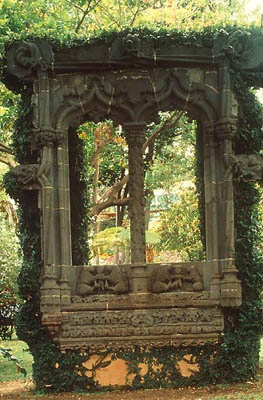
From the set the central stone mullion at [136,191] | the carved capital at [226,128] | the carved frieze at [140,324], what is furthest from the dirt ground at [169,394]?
the carved capital at [226,128]

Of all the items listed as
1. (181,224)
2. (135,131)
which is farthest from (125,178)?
(135,131)

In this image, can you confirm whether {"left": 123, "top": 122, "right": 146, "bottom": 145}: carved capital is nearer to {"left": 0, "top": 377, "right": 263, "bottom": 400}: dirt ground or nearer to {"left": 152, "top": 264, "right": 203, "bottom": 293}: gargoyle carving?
{"left": 152, "top": 264, "right": 203, "bottom": 293}: gargoyle carving

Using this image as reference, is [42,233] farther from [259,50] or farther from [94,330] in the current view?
[259,50]

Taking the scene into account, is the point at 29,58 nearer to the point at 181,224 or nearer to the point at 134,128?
the point at 134,128

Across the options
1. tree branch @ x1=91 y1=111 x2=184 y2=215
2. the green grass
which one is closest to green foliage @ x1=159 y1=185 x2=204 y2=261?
tree branch @ x1=91 y1=111 x2=184 y2=215

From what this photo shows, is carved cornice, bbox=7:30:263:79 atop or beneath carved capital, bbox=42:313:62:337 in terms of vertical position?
atop

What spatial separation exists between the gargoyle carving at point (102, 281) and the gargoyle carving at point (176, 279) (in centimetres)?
47

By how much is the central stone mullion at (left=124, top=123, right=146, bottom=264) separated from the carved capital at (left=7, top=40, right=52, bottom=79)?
1437 millimetres

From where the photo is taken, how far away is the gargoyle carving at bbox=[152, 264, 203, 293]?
11.0 meters

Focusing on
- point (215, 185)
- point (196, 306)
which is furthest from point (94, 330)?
point (215, 185)

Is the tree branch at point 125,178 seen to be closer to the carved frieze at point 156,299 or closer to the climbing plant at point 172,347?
the climbing plant at point 172,347

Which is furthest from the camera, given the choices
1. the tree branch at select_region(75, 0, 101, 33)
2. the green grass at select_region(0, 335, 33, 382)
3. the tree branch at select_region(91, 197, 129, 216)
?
the tree branch at select_region(91, 197, 129, 216)

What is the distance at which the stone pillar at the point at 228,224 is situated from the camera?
10.8m

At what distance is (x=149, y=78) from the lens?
1116cm
